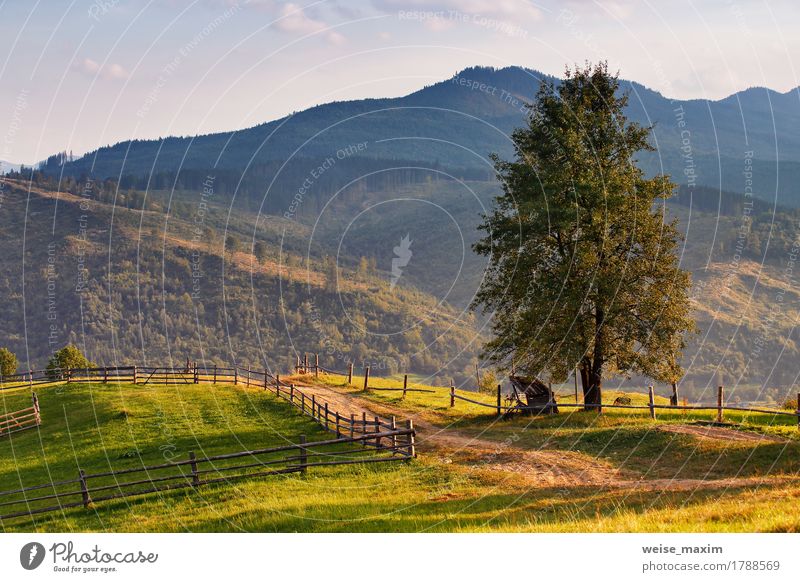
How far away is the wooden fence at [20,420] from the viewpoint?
53709mm

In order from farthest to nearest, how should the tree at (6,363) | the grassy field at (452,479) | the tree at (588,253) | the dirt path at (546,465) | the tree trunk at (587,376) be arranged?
the tree at (6,363) → the tree trunk at (587,376) → the tree at (588,253) → the dirt path at (546,465) → the grassy field at (452,479)

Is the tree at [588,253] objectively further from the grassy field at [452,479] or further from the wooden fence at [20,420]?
the wooden fence at [20,420]

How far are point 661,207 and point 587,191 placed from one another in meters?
6.45

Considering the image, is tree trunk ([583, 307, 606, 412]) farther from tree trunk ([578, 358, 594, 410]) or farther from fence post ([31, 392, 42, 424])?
fence post ([31, 392, 42, 424])

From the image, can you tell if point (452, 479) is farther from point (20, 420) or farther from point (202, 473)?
point (20, 420)

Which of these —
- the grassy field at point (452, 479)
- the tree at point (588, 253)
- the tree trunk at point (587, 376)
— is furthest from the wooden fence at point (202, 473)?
the tree trunk at point (587, 376)

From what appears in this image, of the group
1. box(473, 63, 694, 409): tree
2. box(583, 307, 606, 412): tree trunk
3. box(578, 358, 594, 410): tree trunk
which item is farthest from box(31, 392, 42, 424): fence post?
box(583, 307, 606, 412): tree trunk

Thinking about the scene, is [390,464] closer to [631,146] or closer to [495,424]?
[495,424]

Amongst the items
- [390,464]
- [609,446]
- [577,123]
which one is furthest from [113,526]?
[577,123]

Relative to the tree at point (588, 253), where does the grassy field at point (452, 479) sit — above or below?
below

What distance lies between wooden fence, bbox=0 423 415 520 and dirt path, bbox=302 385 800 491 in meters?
2.51

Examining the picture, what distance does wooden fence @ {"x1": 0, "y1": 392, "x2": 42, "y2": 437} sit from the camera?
53709 millimetres

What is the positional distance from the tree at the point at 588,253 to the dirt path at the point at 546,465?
8.44m

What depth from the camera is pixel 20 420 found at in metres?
55.7
